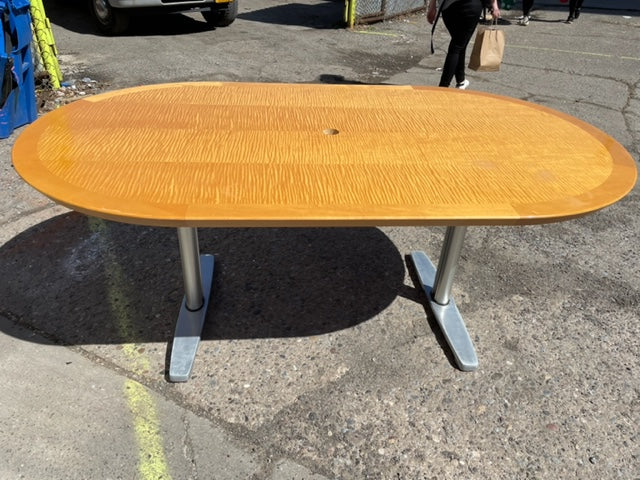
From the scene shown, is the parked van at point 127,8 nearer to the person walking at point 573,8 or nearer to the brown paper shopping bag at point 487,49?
the brown paper shopping bag at point 487,49

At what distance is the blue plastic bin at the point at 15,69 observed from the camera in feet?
11.0

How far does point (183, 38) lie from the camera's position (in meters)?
6.73

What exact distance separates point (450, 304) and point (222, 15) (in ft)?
21.1

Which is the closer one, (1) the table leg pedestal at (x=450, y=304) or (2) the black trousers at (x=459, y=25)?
(1) the table leg pedestal at (x=450, y=304)

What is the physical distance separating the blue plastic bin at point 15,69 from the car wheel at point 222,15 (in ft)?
12.5

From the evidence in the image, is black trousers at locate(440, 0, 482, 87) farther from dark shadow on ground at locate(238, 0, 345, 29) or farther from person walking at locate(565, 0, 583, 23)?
person walking at locate(565, 0, 583, 23)

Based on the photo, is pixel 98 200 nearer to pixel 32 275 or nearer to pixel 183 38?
pixel 32 275

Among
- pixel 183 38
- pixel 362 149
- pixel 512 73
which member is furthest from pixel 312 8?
pixel 362 149

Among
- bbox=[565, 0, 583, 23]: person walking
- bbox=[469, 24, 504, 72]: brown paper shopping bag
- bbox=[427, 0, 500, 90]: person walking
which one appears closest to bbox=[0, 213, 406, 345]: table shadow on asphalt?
bbox=[427, 0, 500, 90]: person walking

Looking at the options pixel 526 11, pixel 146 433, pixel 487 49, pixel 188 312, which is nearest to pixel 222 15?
pixel 487 49

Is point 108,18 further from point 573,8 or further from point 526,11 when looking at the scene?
point 573,8

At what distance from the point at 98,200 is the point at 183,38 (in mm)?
6078

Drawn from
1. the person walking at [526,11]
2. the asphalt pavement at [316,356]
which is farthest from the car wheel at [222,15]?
the person walking at [526,11]

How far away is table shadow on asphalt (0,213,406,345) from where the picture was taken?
2.17m
